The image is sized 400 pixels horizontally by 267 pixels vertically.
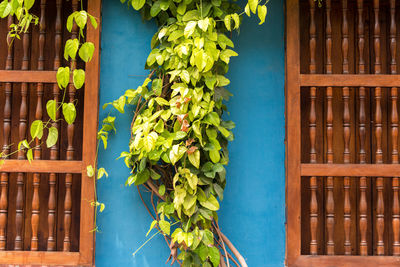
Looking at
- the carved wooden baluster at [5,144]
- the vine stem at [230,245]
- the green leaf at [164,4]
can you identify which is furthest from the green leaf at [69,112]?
the vine stem at [230,245]

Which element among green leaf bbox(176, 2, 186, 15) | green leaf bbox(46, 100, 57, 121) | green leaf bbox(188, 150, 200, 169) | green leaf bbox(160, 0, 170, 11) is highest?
green leaf bbox(160, 0, 170, 11)

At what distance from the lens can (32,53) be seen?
2498mm

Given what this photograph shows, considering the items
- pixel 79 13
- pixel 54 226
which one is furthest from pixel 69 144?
pixel 79 13

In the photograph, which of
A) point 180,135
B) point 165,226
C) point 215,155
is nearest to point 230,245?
point 165,226

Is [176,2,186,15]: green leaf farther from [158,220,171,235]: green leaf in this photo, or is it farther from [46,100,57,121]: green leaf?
[158,220,171,235]: green leaf

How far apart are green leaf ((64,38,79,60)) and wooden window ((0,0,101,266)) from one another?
157 mm

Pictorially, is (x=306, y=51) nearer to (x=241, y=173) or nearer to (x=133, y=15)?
(x=241, y=173)

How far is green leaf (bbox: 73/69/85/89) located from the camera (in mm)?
2273

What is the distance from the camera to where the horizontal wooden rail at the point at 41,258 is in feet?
7.66

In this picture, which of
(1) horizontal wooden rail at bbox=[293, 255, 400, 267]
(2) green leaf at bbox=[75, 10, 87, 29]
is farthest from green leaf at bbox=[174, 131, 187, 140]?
(1) horizontal wooden rail at bbox=[293, 255, 400, 267]

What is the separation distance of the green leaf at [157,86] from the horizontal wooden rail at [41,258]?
849 mm

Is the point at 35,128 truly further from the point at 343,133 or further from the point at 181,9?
the point at 343,133

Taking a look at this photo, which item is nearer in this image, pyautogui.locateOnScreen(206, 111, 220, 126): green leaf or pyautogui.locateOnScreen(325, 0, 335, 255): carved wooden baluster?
pyautogui.locateOnScreen(206, 111, 220, 126): green leaf

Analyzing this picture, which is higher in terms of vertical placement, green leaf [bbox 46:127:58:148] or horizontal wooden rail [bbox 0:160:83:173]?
green leaf [bbox 46:127:58:148]
